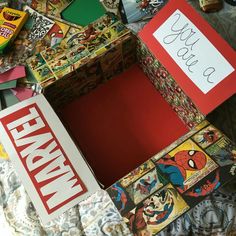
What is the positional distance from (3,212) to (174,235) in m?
0.35

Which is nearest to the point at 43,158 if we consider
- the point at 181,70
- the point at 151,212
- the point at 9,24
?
the point at 151,212

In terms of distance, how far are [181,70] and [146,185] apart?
0.26m

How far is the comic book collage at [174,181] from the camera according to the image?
23.2 inches

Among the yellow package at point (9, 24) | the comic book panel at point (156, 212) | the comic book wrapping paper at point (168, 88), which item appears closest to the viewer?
the comic book panel at point (156, 212)

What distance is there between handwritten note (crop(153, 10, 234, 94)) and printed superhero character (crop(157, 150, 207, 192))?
0.44 ft

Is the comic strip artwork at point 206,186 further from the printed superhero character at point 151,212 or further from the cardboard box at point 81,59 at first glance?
the cardboard box at point 81,59

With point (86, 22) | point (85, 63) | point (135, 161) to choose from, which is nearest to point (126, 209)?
point (135, 161)

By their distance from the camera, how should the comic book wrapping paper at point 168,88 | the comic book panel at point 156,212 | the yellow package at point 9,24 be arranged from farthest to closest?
the yellow package at point 9,24
the comic book wrapping paper at point 168,88
the comic book panel at point 156,212

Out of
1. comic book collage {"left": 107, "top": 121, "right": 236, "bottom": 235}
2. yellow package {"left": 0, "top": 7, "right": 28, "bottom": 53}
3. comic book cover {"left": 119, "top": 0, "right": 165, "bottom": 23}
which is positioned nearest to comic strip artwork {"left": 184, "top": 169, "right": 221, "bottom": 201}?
comic book collage {"left": 107, "top": 121, "right": 236, "bottom": 235}

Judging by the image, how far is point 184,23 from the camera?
722 millimetres

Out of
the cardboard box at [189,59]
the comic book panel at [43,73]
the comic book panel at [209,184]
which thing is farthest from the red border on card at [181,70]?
the comic book panel at [43,73]

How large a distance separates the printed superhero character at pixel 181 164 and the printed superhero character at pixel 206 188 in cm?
2

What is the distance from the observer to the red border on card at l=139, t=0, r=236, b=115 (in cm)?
66

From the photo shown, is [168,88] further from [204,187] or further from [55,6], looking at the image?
[55,6]
